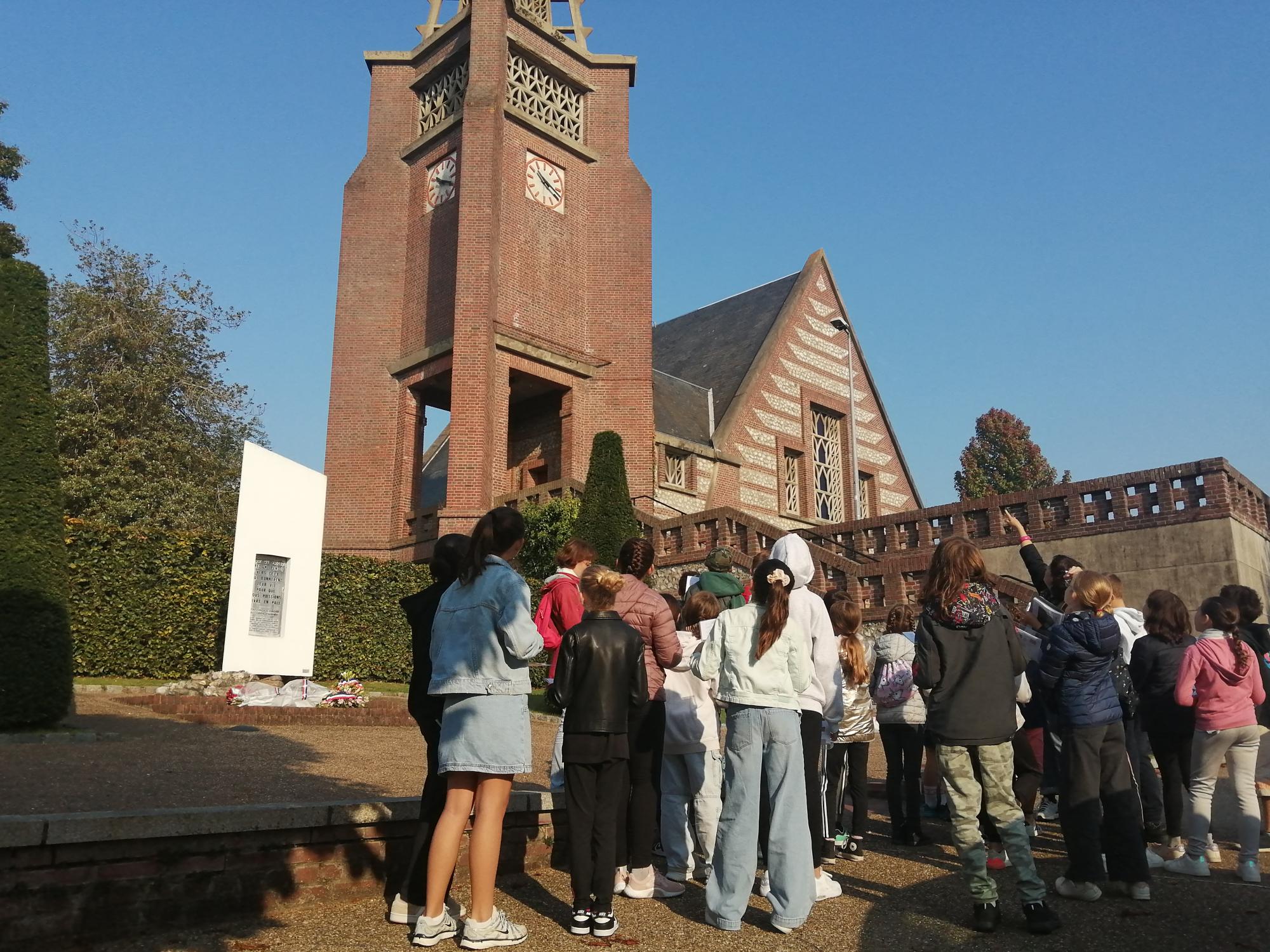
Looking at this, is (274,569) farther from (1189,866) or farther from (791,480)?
(791,480)

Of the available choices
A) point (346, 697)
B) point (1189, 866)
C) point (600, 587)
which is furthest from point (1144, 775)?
point (346, 697)

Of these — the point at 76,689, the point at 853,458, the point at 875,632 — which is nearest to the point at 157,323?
the point at 76,689

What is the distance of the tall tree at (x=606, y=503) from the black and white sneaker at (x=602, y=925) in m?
13.2

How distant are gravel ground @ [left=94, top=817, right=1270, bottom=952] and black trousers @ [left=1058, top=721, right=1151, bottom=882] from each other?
7.6 inches

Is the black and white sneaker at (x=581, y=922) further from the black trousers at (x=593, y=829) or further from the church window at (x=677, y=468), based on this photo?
the church window at (x=677, y=468)

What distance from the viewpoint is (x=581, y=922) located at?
4520 mm

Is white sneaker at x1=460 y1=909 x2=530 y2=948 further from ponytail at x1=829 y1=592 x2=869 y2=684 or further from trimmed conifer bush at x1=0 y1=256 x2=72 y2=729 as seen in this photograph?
trimmed conifer bush at x1=0 y1=256 x2=72 y2=729

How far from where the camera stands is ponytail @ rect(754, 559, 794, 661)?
195 inches

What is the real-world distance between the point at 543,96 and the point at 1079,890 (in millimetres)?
23886

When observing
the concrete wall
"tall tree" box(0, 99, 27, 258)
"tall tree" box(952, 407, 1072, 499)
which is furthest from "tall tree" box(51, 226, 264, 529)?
"tall tree" box(952, 407, 1072, 499)

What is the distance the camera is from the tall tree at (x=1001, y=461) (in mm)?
53250

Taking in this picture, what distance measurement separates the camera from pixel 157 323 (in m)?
29.0

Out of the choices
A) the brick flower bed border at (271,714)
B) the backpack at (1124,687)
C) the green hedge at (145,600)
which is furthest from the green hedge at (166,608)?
the backpack at (1124,687)

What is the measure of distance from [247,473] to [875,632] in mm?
10907
